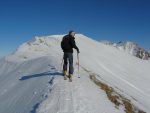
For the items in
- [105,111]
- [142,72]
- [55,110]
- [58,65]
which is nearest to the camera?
[55,110]

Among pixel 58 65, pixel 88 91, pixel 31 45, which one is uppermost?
pixel 31 45

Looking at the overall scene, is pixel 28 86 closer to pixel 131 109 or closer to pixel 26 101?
pixel 26 101

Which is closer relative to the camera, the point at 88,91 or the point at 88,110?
the point at 88,110

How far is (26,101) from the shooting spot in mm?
19375

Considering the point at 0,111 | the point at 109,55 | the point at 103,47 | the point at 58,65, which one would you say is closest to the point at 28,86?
the point at 0,111

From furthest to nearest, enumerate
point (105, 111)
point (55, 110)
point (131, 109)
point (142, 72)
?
point (142, 72) → point (131, 109) → point (105, 111) → point (55, 110)

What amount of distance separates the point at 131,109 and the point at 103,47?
42770 millimetres

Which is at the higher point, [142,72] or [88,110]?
[142,72]

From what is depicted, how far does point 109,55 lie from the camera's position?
59.9m

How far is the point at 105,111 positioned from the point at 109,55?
43596 mm

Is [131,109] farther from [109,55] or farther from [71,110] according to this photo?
[109,55]

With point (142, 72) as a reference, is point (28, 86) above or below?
below

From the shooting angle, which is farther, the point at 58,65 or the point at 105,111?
the point at 58,65

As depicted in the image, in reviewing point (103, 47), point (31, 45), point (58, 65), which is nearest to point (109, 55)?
point (103, 47)
